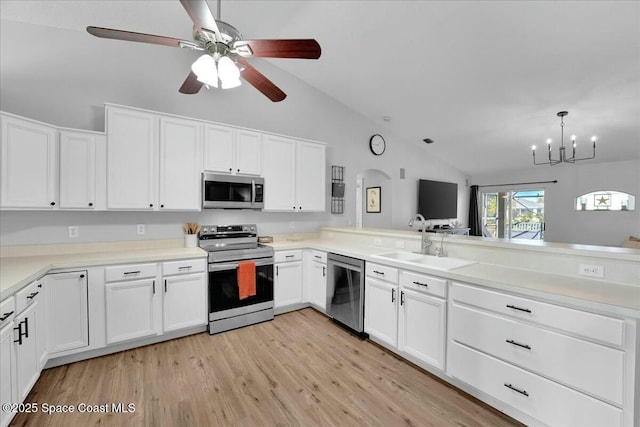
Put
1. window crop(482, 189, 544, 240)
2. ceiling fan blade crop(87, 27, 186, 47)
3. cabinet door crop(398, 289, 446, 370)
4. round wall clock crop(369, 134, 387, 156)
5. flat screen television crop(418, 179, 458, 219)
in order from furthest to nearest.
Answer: window crop(482, 189, 544, 240), flat screen television crop(418, 179, 458, 219), round wall clock crop(369, 134, 387, 156), cabinet door crop(398, 289, 446, 370), ceiling fan blade crop(87, 27, 186, 47)

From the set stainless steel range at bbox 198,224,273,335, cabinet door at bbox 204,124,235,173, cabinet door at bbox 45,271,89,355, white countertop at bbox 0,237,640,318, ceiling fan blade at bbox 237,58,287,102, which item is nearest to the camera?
white countertop at bbox 0,237,640,318

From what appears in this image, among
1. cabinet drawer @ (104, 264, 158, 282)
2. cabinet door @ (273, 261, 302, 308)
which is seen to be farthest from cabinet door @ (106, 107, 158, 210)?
cabinet door @ (273, 261, 302, 308)

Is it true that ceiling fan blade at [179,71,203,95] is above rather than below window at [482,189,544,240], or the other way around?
above

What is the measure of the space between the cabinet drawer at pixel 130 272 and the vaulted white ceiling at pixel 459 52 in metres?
2.50

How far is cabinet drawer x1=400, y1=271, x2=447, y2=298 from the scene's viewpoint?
84.0 inches

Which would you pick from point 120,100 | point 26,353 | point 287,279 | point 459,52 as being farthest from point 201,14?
point 459,52

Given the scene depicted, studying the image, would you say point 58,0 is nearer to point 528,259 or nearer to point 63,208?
point 63,208

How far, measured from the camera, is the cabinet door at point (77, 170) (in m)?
2.56

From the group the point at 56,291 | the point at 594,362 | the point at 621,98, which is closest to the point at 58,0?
the point at 56,291

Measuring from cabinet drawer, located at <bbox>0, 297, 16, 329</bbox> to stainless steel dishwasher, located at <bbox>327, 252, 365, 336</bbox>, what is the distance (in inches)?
99.9

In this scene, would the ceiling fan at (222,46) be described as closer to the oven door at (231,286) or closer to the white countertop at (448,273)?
the white countertop at (448,273)

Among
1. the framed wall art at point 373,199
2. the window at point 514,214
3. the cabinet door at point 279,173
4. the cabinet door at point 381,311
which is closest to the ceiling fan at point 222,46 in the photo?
the cabinet door at point 279,173

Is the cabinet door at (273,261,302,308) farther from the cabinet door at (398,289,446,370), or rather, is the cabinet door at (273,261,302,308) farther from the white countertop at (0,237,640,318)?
the cabinet door at (398,289,446,370)

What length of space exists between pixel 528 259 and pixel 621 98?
3514 millimetres
